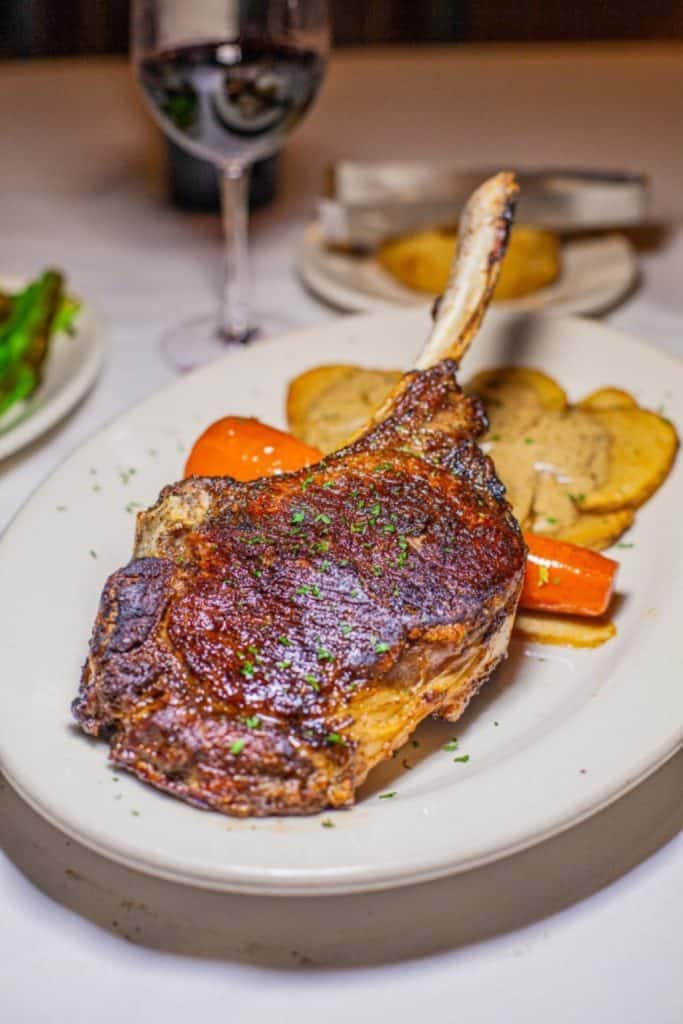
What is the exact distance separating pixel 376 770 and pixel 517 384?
0.93 m

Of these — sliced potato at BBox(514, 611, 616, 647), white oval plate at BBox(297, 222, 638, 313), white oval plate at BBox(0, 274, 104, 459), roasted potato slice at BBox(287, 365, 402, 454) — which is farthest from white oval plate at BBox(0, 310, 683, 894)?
white oval plate at BBox(297, 222, 638, 313)

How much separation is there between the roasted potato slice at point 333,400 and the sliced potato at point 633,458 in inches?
15.9

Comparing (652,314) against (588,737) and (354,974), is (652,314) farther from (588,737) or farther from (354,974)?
(354,974)

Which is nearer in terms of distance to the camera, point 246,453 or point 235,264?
point 246,453

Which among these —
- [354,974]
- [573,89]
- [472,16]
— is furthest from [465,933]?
[472,16]

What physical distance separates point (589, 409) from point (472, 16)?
4.57 m

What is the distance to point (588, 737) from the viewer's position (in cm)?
131

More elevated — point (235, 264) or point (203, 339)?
point (235, 264)

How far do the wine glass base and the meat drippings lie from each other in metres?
0.83

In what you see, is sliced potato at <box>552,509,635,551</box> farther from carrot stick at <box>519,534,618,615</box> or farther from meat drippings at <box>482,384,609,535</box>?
carrot stick at <box>519,534,618,615</box>

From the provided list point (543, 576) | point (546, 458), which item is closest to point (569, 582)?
point (543, 576)

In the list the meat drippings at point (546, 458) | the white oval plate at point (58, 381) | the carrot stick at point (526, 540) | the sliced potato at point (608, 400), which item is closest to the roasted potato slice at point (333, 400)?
the carrot stick at point (526, 540)

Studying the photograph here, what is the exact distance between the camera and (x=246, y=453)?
1824 mm

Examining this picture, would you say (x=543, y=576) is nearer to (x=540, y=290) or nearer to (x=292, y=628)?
(x=292, y=628)
